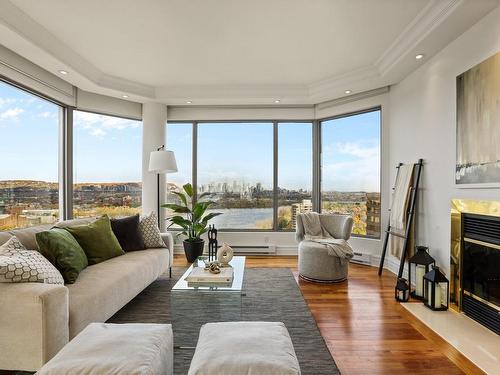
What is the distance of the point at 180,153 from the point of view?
5586 millimetres

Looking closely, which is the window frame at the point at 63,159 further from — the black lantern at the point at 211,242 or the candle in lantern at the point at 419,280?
the candle in lantern at the point at 419,280

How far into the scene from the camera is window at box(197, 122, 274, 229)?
5.59 m

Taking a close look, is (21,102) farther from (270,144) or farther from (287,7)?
(270,144)

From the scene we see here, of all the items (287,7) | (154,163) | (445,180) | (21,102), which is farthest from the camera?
(154,163)

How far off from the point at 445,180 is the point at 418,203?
0.63 m

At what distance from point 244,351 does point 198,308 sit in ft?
3.76

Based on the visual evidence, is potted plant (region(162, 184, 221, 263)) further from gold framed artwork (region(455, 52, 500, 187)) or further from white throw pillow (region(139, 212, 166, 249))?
gold framed artwork (region(455, 52, 500, 187))

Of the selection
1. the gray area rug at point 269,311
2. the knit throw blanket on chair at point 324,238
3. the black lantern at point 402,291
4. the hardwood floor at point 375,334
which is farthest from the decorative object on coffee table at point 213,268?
the black lantern at point 402,291

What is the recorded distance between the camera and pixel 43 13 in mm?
2857

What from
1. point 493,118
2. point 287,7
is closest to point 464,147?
point 493,118

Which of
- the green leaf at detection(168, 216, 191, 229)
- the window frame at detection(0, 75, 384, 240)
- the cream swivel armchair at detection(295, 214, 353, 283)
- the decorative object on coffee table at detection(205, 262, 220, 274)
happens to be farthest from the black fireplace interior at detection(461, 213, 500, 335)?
the green leaf at detection(168, 216, 191, 229)

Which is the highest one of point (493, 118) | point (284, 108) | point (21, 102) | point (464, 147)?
point (284, 108)

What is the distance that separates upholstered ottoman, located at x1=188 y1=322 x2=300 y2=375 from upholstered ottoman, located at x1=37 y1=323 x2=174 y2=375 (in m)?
0.19

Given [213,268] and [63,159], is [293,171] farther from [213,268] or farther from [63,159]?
[63,159]
